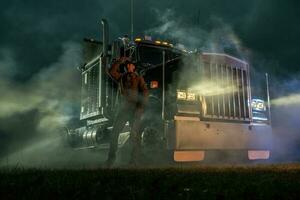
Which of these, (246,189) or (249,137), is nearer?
(246,189)

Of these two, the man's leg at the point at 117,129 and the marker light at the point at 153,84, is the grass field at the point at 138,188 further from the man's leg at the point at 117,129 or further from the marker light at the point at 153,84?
the marker light at the point at 153,84

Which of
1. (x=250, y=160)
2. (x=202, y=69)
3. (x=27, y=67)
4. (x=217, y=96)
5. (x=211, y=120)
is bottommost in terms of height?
(x=250, y=160)

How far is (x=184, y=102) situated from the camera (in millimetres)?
7738

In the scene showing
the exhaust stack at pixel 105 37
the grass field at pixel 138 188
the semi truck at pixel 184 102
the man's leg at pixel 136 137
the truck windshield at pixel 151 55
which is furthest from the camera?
the exhaust stack at pixel 105 37

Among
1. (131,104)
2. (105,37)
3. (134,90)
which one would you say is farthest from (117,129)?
(105,37)

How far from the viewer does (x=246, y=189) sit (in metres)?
3.29

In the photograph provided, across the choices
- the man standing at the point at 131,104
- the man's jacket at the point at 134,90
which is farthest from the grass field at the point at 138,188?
the man's jacket at the point at 134,90

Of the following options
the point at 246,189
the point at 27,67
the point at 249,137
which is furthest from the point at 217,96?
the point at 27,67

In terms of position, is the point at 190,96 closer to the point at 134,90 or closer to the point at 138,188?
the point at 134,90

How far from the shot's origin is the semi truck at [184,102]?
7582mm

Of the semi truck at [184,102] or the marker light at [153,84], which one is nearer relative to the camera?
the semi truck at [184,102]

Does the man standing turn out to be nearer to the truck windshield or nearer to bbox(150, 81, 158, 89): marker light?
bbox(150, 81, 158, 89): marker light

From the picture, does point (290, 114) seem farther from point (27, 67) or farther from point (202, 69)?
point (27, 67)

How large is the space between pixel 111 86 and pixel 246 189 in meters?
6.40
